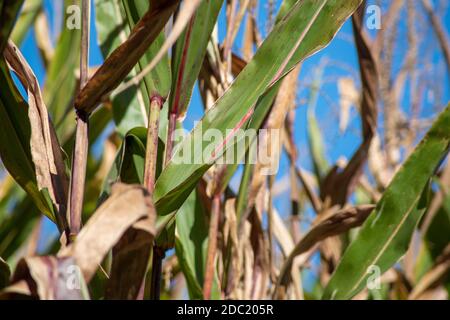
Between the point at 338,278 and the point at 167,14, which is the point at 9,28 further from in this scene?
the point at 338,278

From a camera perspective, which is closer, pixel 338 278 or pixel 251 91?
pixel 251 91

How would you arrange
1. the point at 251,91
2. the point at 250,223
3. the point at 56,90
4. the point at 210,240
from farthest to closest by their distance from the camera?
1. the point at 56,90
2. the point at 250,223
3. the point at 210,240
4. the point at 251,91

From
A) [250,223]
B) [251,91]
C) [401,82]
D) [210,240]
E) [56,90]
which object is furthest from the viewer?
[401,82]

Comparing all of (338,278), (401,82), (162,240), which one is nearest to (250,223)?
(338,278)

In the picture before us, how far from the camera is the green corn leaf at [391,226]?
65cm

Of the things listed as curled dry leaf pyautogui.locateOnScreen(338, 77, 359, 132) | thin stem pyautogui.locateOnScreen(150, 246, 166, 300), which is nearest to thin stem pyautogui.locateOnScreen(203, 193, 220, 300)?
thin stem pyautogui.locateOnScreen(150, 246, 166, 300)

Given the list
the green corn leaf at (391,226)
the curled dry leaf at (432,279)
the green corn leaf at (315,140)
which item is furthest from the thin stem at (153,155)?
the green corn leaf at (315,140)

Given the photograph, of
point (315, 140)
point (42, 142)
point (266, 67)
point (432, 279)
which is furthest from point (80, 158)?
point (315, 140)

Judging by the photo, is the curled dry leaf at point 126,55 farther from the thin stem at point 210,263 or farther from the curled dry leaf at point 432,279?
the curled dry leaf at point 432,279

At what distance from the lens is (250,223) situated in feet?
2.75

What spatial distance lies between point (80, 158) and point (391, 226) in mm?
358
